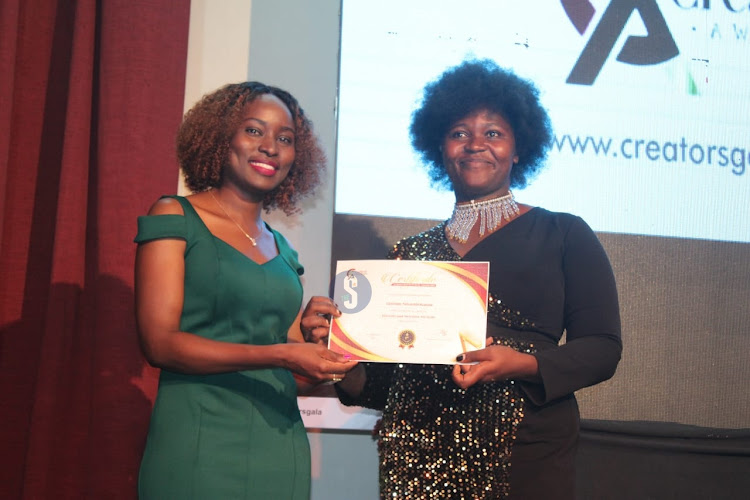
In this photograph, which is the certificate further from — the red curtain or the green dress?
the red curtain

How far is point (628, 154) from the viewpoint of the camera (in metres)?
3.22

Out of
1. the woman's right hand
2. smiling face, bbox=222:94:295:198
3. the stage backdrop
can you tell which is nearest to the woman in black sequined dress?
the woman's right hand

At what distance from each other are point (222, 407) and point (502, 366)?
0.68 m

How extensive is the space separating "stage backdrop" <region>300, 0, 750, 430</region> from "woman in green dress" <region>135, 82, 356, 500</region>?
104 cm

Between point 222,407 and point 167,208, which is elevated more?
point 167,208

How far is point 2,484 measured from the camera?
110 inches

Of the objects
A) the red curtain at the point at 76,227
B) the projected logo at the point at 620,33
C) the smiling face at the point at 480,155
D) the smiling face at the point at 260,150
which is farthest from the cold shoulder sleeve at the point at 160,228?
the projected logo at the point at 620,33

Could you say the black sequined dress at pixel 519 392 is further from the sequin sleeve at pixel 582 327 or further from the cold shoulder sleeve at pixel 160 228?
the cold shoulder sleeve at pixel 160 228

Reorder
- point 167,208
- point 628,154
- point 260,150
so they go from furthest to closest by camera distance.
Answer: point 628,154 → point 260,150 → point 167,208

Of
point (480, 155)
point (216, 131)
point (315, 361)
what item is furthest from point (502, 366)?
point (216, 131)

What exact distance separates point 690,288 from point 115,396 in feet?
7.84

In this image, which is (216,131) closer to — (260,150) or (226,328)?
(260,150)

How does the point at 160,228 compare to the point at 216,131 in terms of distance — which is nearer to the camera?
the point at 160,228

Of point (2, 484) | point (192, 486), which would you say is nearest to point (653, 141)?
point (192, 486)
